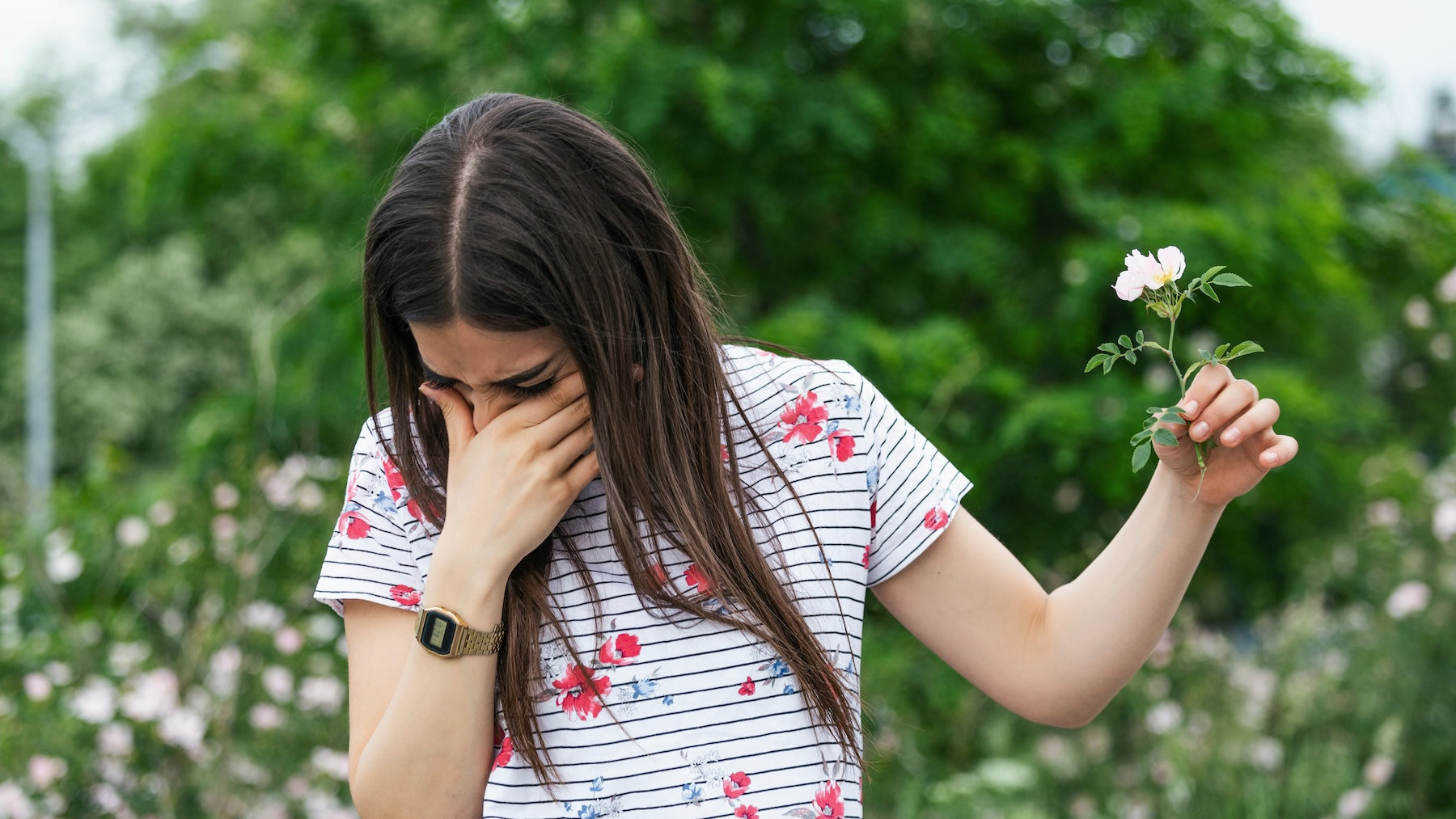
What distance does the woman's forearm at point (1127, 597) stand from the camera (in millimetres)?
1264

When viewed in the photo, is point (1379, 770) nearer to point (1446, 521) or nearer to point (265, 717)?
point (1446, 521)

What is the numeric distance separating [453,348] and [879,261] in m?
3.17

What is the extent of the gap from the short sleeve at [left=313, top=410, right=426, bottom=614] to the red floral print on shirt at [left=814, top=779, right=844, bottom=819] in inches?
18.9

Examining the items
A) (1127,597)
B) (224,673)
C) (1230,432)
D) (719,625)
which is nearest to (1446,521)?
(1127,597)

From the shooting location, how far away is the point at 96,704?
3066 millimetres

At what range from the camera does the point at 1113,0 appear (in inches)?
168

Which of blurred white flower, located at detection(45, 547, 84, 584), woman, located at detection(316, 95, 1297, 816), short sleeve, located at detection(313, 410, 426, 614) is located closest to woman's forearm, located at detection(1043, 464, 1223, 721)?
woman, located at detection(316, 95, 1297, 816)

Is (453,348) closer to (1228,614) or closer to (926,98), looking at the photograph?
(926,98)

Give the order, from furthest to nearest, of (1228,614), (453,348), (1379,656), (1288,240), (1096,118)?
(1228,614) < (1096,118) < (1288,240) < (1379,656) < (453,348)

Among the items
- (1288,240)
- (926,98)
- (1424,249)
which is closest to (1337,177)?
(1424,249)

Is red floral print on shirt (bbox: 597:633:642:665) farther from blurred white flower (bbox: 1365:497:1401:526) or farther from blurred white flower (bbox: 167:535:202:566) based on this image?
blurred white flower (bbox: 1365:497:1401:526)

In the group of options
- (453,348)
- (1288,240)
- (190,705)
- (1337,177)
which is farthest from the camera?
(1337,177)

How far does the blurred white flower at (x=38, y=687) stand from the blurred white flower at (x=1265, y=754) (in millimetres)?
3226

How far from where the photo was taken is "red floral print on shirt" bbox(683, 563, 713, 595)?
1.30 meters
